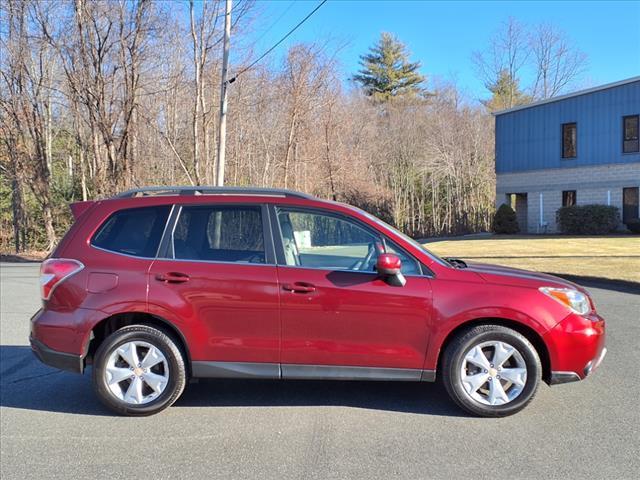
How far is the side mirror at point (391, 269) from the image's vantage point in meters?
4.04

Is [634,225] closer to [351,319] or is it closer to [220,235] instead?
[351,319]

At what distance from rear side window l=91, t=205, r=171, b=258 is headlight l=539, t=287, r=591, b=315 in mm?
3160

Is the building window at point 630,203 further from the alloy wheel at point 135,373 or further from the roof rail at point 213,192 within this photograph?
the alloy wheel at point 135,373

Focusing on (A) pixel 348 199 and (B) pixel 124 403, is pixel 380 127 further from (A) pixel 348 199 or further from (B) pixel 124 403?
(B) pixel 124 403

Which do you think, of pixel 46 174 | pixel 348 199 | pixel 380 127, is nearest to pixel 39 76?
pixel 46 174

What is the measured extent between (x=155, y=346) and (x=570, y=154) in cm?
2879

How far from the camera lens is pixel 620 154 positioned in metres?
26.6

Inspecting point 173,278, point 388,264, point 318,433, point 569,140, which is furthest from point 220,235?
point 569,140

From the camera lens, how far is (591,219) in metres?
25.8

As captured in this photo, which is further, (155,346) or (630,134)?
(630,134)

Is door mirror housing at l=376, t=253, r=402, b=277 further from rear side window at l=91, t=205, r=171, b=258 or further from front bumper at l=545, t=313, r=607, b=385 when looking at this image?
rear side window at l=91, t=205, r=171, b=258

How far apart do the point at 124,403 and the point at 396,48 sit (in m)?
52.6

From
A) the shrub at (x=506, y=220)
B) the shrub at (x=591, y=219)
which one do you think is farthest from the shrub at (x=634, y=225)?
the shrub at (x=506, y=220)

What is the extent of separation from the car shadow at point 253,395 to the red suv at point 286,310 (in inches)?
15.8
